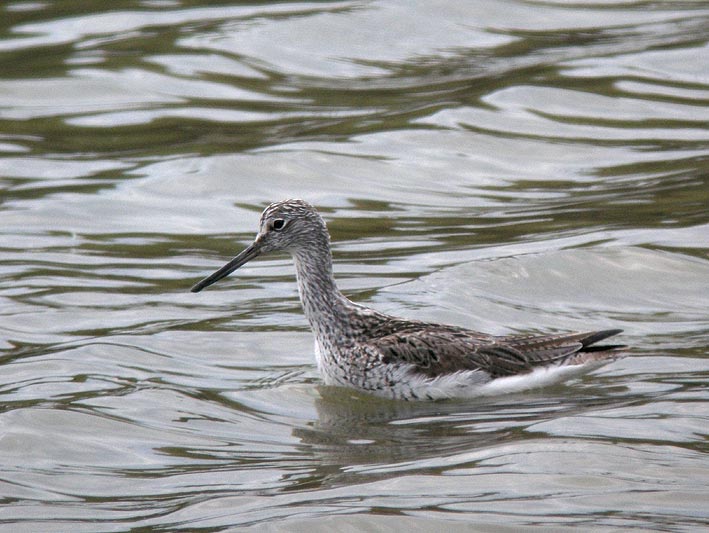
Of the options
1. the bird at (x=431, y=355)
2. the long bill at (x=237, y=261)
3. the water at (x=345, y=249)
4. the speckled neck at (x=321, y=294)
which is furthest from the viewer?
the long bill at (x=237, y=261)

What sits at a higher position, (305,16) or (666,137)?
(305,16)

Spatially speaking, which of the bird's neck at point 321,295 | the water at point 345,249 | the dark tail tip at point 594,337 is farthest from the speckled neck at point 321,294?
the dark tail tip at point 594,337

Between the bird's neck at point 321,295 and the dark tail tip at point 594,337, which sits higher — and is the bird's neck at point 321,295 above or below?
above

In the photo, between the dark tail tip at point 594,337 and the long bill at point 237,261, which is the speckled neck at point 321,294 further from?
the dark tail tip at point 594,337

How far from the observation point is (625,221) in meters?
14.8

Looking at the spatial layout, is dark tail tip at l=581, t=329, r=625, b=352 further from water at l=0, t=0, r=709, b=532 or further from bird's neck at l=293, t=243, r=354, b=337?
bird's neck at l=293, t=243, r=354, b=337

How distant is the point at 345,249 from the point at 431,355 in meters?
4.15

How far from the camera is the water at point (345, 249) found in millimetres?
8750

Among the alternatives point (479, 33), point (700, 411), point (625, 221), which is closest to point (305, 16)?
point (479, 33)

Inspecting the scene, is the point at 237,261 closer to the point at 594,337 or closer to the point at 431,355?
the point at 431,355

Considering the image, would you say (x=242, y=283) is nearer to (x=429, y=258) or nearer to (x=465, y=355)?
(x=429, y=258)

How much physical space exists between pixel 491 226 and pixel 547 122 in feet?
13.1

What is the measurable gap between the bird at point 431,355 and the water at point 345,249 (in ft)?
0.67

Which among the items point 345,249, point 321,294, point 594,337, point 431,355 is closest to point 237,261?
point 321,294
